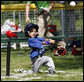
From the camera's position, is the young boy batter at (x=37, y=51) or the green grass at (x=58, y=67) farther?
the young boy batter at (x=37, y=51)

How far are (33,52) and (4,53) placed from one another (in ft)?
9.13

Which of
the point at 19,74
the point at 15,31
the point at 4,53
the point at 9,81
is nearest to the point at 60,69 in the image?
the point at 19,74

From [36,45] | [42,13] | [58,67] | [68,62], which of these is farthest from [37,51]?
[42,13]

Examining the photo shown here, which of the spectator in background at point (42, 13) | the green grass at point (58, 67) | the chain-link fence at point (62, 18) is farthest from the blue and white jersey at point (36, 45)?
the chain-link fence at point (62, 18)

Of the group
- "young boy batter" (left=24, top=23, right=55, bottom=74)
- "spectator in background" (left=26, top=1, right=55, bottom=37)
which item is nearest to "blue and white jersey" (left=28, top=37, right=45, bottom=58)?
"young boy batter" (left=24, top=23, right=55, bottom=74)

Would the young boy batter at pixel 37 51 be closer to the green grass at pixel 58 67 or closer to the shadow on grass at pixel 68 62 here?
the green grass at pixel 58 67

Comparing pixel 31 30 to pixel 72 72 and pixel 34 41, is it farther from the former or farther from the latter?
pixel 72 72

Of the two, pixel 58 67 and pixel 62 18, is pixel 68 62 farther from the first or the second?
pixel 62 18

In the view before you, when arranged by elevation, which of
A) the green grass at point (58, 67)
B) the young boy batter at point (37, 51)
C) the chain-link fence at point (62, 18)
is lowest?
the green grass at point (58, 67)

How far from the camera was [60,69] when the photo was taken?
26.7 feet

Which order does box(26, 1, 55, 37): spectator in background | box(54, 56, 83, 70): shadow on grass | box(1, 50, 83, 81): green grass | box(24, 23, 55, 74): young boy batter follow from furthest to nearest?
box(26, 1, 55, 37): spectator in background < box(54, 56, 83, 70): shadow on grass < box(24, 23, 55, 74): young boy batter < box(1, 50, 83, 81): green grass

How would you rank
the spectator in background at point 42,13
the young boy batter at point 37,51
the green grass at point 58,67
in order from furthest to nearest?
the spectator in background at point 42,13
the young boy batter at point 37,51
the green grass at point 58,67

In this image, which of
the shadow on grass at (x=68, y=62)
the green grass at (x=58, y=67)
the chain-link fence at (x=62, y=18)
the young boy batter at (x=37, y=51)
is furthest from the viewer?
the chain-link fence at (x=62, y=18)

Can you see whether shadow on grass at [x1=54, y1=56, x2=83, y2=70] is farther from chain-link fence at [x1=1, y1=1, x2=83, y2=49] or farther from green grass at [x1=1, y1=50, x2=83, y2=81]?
chain-link fence at [x1=1, y1=1, x2=83, y2=49]
